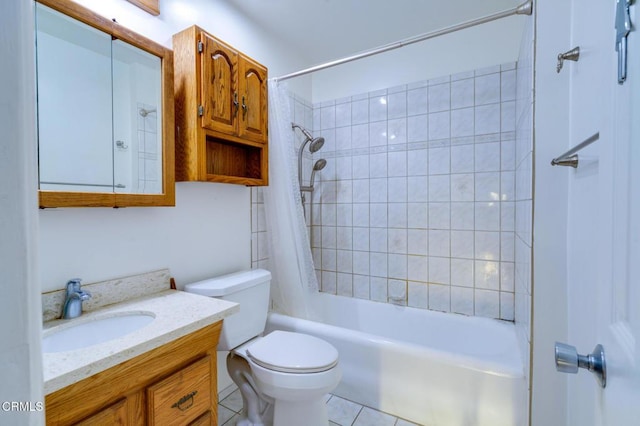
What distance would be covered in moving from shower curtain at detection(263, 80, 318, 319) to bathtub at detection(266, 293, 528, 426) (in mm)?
158

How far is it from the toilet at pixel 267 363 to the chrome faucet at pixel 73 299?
431mm

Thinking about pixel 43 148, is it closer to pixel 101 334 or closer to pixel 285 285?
pixel 101 334

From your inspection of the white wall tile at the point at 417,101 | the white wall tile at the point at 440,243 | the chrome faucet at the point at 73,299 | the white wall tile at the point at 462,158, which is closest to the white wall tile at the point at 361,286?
the white wall tile at the point at 440,243

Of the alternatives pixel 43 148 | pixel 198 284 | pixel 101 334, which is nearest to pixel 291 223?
pixel 198 284

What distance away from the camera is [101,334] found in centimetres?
108

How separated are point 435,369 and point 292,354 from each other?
739mm

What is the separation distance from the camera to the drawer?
911mm

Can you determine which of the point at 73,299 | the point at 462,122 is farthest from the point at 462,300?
the point at 73,299

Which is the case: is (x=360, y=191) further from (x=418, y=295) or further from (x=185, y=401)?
(x=185, y=401)

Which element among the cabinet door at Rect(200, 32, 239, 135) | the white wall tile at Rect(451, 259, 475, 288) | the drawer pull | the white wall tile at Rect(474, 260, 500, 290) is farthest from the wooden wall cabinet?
the white wall tile at Rect(474, 260, 500, 290)

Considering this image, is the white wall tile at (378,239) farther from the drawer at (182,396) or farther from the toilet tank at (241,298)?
the drawer at (182,396)

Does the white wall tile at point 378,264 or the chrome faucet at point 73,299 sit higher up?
the chrome faucet at point 73,299

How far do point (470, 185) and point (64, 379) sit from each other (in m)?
2.20

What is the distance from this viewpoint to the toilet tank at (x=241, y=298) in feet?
4.67
